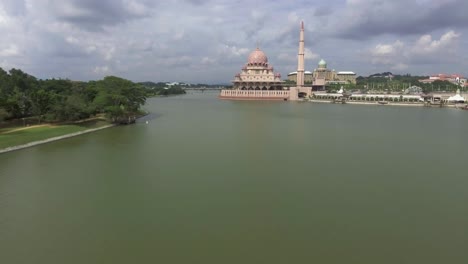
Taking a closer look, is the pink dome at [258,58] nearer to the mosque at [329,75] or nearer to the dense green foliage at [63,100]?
the mosque at [329,75]

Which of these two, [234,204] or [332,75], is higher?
[332,75]

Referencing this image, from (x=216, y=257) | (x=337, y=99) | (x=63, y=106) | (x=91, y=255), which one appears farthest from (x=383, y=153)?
(x=337, y=99)

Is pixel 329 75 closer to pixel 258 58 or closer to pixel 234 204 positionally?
pixel 258 58

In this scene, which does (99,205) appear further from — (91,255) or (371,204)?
(371,204)

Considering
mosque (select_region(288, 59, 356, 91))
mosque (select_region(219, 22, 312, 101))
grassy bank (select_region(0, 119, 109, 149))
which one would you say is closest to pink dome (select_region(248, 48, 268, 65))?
mosque (select_region(219, 22, 312, 101))

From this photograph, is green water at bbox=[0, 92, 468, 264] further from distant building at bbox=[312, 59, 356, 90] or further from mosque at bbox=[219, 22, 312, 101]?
distant building at bbox=[312, 59, 356, 90]

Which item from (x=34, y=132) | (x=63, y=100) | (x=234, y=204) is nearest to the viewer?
(x=234, y=204)

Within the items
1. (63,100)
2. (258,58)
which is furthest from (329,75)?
(63,100)
